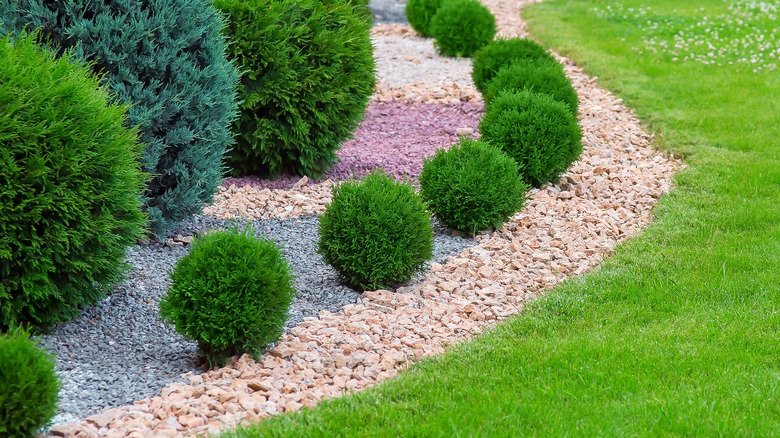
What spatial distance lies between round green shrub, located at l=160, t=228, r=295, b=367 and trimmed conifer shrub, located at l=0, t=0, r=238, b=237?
118 centimetres

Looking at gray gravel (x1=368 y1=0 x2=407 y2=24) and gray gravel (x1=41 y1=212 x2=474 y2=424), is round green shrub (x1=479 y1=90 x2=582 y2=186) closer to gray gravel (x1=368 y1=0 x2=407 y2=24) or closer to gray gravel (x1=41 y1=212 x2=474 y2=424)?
gray gravel (x1=41 y1=212 x2=474 y2=424)

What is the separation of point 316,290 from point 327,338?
74cm

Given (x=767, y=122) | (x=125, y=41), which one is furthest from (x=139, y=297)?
(x=767, y=122)

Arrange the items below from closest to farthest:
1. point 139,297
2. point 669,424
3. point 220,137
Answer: point 669,424
point 139,297
point 220,137

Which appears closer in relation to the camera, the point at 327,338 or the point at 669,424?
the point at 669,424

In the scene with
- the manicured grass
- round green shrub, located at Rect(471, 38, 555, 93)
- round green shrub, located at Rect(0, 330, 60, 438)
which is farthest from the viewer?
round green shrub, located at Rect(471, 38, 555, 93)

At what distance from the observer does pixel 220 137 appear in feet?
18.9

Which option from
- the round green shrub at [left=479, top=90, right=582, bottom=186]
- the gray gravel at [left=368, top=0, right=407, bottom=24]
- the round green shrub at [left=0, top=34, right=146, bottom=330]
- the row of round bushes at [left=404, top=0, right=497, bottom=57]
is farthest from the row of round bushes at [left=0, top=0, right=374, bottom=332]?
the gray gravel at [left=368, top=0, right=407, bottom=24]

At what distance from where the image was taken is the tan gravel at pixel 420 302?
12.6 feet

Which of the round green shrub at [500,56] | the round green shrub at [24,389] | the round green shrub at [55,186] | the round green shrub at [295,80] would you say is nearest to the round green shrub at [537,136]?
the round green shrub at [295,80]

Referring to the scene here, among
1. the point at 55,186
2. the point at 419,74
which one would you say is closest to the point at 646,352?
the point at 55,186

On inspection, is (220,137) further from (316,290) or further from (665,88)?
(665,88)

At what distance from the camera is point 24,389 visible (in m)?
3.32

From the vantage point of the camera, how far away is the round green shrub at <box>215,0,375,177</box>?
6.58 metres
